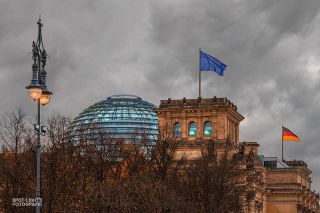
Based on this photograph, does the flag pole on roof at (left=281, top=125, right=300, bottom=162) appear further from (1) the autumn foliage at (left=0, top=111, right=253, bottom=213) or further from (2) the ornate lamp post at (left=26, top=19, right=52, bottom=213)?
(2) the ornate lamp post at (left=26, top=19, right=52, bottom=213)

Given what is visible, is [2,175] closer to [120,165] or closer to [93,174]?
[93,174]

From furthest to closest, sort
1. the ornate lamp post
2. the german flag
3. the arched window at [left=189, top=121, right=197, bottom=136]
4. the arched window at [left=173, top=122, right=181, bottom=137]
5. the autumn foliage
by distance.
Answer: the german flag
the arched window at [left=173, top=122, right=181, bottom=137]
the arched window at [left=189, top=121, right=197, bottom=136]
the autumn foliage
the ornate lamp post

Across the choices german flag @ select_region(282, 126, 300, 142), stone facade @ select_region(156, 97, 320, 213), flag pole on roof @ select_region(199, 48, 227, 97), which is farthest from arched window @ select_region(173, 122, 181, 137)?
german flag @ select_region(282, 126, 300, 142)

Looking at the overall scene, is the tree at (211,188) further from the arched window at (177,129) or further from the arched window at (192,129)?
the arched window at (177,129)

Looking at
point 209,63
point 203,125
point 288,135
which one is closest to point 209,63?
point 209,63

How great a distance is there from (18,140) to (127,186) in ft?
33.9

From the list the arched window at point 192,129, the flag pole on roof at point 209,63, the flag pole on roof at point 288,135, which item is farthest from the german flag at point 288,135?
the flag pole on roof at point 209,63

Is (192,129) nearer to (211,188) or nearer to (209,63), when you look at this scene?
(209,63)

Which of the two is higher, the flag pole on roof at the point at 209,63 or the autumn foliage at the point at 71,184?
the flag pole on roof at the point at 209,63

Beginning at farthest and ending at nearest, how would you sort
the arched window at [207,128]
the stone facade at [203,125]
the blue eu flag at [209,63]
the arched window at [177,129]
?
the arched window at [177,129], the arched window at [207,128], the stone facade at [203,125], the blue eu flag at [209,63]

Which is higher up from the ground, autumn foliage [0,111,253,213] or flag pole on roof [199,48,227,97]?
flag pole on roof [199,48,227,97]

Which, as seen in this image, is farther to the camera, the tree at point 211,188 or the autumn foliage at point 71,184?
the tree at point 211,188

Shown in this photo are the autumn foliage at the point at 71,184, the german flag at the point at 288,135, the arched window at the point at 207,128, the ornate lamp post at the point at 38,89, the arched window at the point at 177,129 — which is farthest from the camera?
the german flag at the point at 288,135

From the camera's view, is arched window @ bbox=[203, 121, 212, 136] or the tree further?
arched window @ bbox=[203, 121, 212, 136]
